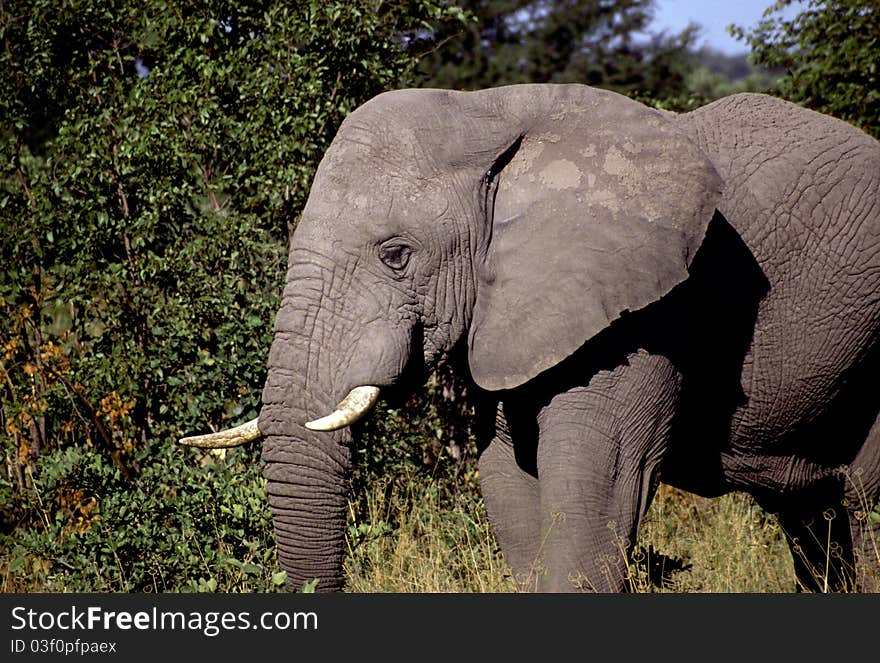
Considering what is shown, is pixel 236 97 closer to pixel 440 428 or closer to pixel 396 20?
pixel 396 20

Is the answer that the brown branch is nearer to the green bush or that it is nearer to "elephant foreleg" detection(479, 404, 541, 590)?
the green bush

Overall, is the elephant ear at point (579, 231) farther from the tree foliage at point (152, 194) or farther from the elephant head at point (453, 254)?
the tree foliage at point (152, 194)

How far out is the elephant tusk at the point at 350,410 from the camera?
4.10m

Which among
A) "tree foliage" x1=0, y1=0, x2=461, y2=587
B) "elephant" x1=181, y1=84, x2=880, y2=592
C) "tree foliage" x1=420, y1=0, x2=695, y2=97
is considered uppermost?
"tree foliage" x1=420, y1=0, x2=695, y2=97

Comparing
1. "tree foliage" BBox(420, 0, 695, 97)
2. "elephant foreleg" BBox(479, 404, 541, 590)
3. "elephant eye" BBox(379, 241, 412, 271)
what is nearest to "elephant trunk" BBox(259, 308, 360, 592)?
"elephant eye" BBox(379, 241, 412, 271)

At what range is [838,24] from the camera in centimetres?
855

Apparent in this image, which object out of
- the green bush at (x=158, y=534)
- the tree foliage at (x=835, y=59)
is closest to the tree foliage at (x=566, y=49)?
the tree foliage at (x=835, y=59)

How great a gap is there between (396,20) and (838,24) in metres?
3.30

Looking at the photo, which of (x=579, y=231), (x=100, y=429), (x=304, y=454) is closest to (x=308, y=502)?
(x=304, y=454)

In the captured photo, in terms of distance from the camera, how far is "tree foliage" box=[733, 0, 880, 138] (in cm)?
840

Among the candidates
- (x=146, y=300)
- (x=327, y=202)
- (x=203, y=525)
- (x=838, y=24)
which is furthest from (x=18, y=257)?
(x=838, y=24)

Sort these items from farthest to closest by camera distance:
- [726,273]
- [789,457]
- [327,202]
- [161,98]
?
[161,98] → [789,457] → [726,273] → [327,202]

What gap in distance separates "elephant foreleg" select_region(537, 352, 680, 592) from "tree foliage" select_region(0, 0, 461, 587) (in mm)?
2415

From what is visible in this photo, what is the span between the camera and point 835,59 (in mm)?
8516
